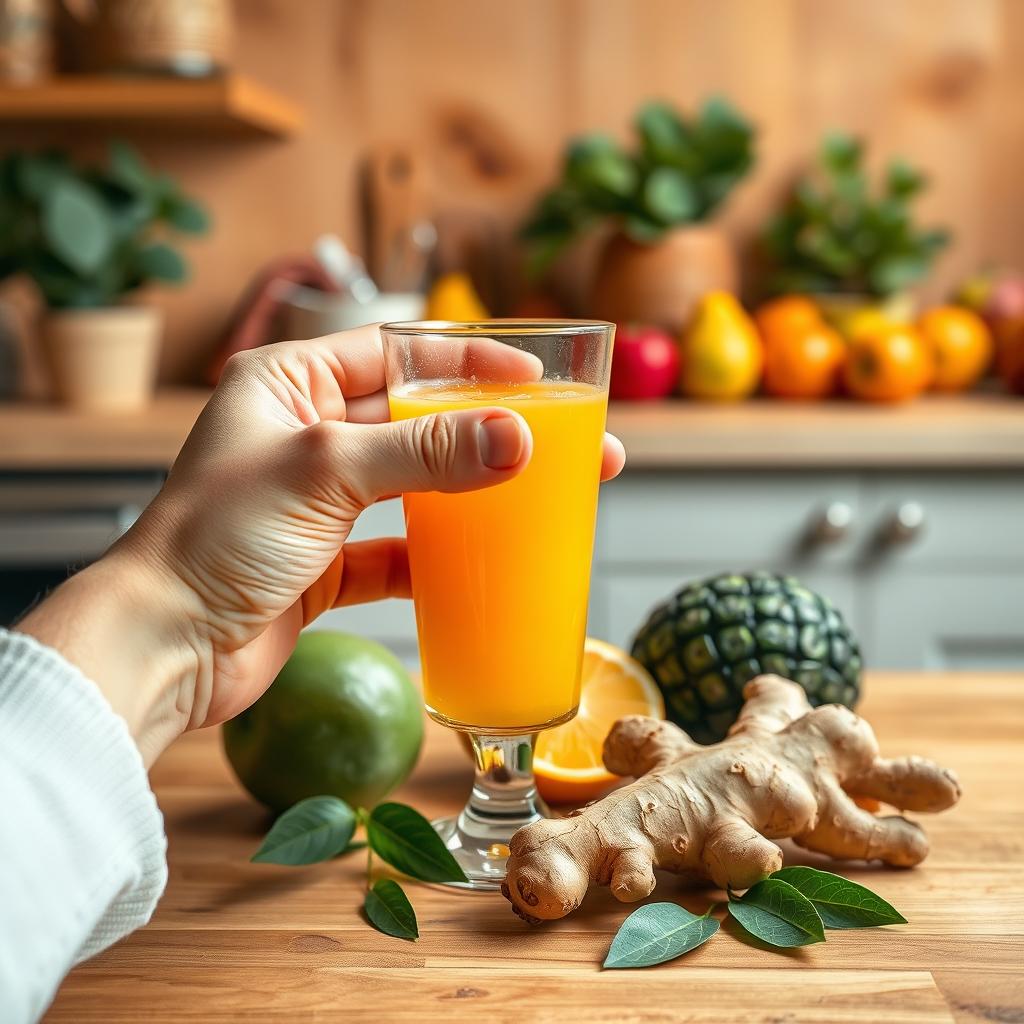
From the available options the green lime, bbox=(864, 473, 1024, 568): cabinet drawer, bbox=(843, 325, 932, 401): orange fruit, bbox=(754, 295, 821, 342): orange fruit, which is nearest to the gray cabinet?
bbox=(864, 473, 1024, 568): cabinet drawer

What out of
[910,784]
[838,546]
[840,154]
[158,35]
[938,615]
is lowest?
[938,615]

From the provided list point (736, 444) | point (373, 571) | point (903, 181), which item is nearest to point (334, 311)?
point (736, 444)

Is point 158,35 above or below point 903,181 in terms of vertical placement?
above

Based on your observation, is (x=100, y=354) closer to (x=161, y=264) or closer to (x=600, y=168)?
(x=161, y=264)

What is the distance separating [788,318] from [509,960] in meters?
1.98

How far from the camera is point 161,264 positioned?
91.6 inches

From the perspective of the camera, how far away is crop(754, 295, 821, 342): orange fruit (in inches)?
97.2

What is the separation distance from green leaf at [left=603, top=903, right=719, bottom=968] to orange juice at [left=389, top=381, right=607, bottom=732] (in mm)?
170

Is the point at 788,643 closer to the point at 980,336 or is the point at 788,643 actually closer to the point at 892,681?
the point at 892,681

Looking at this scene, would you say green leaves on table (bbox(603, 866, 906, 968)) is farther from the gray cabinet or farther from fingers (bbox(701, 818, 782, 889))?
the gray cabinet

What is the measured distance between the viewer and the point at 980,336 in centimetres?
256

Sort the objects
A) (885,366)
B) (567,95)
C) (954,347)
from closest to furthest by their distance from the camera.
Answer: (885,366)
(954,347)
(567,95)

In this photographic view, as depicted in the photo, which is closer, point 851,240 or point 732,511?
point 732,511

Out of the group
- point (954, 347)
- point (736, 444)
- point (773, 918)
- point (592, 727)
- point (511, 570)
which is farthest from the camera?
point (954, 347)
